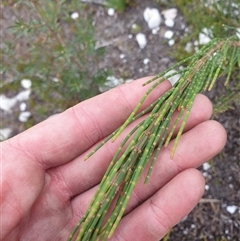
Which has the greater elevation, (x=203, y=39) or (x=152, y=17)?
(x=152, y=17)

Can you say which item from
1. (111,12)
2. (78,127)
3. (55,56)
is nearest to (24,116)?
(55,56)

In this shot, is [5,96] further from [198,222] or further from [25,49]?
[198,222]

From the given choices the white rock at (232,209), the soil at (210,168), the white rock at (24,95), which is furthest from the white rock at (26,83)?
the white rock at (232,209)

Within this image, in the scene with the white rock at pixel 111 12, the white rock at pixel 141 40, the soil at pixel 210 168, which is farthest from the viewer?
the white rock at pixel 111 12

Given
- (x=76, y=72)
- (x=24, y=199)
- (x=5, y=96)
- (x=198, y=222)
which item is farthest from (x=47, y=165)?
(x=5, y=96)

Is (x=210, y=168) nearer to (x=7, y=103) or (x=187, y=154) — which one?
(x=187, y=154)

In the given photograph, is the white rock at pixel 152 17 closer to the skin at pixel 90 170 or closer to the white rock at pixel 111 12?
the white rock at pixel 111 12
